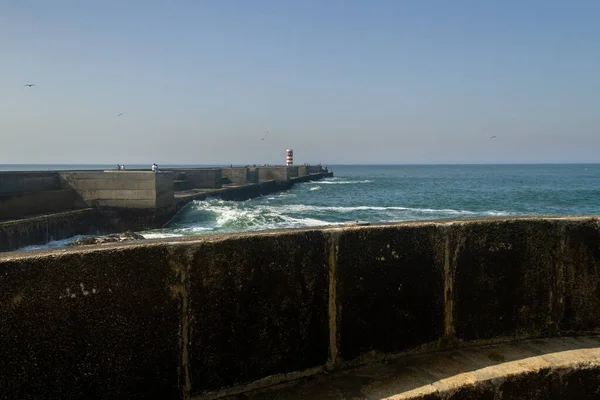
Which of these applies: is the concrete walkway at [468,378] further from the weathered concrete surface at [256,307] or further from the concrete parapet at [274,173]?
the concrete parapet at [274,173]

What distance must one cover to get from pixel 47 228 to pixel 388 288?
1718cm

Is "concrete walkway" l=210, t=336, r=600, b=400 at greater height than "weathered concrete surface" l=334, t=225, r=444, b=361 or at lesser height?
lesser

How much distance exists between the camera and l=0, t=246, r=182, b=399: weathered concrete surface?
176cm

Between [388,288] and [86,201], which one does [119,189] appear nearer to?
[86,201]

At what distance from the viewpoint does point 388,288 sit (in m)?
2.53

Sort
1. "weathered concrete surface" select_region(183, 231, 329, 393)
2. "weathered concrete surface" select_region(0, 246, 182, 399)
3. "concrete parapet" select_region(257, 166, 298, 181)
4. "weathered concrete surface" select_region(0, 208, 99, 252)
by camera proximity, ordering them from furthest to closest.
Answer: "concrete parapet" select_region(257, 166, 298, 181)
"weathered concrete surface" select_region(0, 208, 99, 252)
"weathered concrete surface" select_region(183, 231, 329, 393)
"weathered concrete surface" select_region(0, 246, 182, 399)

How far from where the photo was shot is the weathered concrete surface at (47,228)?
1451cm

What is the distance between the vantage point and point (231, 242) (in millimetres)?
2207

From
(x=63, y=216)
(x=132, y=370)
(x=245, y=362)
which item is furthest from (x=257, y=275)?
(x=63, y=216)

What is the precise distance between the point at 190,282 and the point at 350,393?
3.07 feet

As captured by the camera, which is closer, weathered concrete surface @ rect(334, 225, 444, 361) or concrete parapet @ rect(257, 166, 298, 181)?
weathered concrete surface @ rect(334, 225, 444, 361)

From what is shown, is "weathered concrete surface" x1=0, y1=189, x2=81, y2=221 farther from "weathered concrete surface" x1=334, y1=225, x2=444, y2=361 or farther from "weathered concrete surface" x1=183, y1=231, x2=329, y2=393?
"weathered concrete surface" x1=334, y1=225, x2=444, y2=361

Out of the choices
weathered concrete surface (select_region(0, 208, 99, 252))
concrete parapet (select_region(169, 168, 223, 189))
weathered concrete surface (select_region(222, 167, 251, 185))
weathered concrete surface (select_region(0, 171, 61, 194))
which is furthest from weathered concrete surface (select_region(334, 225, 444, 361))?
weathered concrete surface (select_region(222, 167, 251, 185))

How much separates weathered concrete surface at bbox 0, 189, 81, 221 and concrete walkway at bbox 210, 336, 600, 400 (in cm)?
1886
